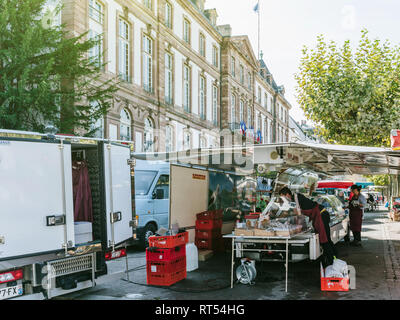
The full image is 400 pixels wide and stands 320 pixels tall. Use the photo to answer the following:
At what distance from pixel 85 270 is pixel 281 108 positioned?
58.8 metres

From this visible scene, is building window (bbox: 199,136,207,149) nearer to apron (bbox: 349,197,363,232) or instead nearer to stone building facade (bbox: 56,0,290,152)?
stone building facade (bbox: 56,0,290,152)

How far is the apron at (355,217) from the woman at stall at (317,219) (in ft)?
16.3

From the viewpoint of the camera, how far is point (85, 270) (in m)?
6.95

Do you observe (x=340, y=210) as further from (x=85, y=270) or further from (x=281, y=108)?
(x=281, y=108)

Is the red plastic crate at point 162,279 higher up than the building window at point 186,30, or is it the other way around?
the building window at point 186,30

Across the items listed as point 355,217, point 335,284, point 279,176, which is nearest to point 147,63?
point 279,176

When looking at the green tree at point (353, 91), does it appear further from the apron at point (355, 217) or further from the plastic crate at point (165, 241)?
the plastic crate at point (165, 241)

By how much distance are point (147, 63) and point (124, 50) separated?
8.12 feet

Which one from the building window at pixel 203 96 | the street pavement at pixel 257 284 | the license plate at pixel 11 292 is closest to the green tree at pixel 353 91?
the street pavement at pixel 257 284

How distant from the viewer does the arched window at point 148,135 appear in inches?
962

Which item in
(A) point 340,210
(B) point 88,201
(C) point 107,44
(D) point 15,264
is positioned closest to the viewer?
(D) point 15,264

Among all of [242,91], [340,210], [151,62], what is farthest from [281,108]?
[340,210]

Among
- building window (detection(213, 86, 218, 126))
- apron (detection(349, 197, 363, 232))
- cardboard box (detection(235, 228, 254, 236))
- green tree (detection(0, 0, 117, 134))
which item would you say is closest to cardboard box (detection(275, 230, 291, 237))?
cardboard box (detection(235, 228, 254, 236))

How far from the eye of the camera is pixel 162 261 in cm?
831
